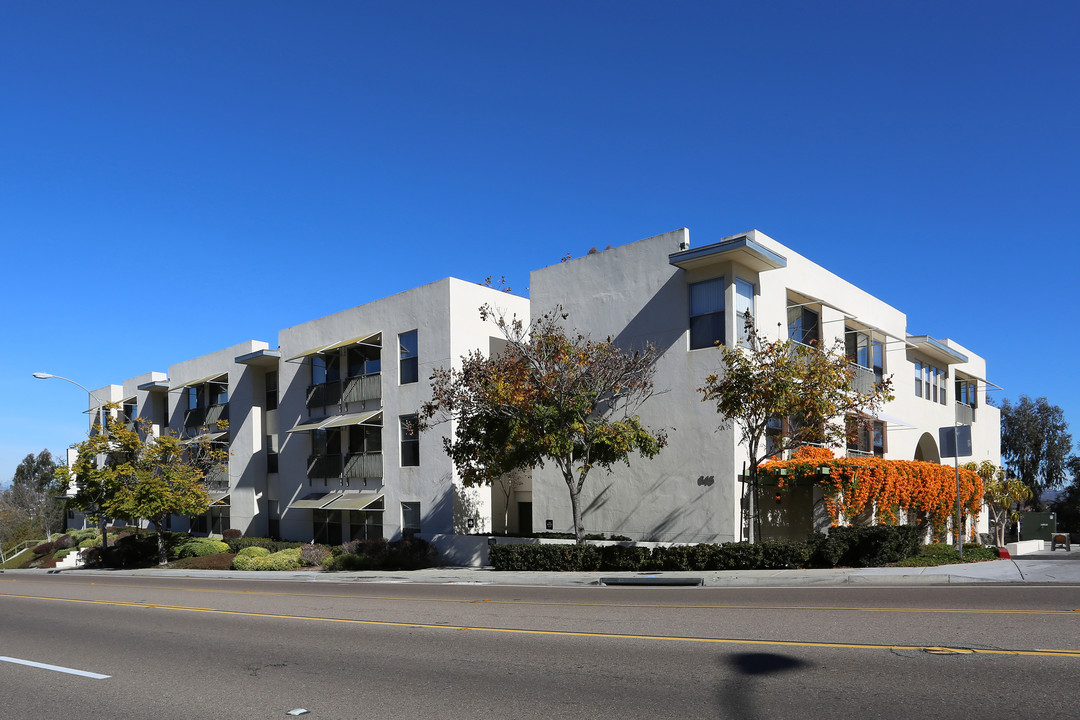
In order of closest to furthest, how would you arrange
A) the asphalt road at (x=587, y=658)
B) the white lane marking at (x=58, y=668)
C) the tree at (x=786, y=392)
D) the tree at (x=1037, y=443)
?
the asphalt road at (x=587, y=658) → the white lane marking at (x=58, y=668) → the tree at (x=786, y=392) → the tree at (x=1037, y=443)

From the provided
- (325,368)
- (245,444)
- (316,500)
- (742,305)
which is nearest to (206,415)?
(245,444)

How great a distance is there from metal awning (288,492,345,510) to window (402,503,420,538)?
4.17 meters

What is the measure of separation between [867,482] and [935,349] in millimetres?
15435

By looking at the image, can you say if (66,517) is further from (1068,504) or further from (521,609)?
(1068,504)

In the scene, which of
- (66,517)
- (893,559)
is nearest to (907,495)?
(893,559)

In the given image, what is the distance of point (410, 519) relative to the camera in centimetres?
3056

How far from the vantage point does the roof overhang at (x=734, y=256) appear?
73.1 ft

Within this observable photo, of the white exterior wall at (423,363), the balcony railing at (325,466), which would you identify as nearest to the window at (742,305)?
the white exterior wall at (423,363)

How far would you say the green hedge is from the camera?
60.7ft

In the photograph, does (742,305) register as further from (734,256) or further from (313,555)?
(313,555)

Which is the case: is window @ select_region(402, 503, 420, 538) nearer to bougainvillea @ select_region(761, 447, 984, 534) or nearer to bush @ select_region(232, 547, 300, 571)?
bush @ select_region(232, 547, 300, 571)

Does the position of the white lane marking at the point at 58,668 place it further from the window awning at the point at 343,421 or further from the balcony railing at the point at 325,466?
the balcony railing at the point at 325,466

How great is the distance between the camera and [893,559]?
18.7 meters

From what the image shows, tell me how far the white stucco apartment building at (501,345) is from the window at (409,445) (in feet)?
0.25
